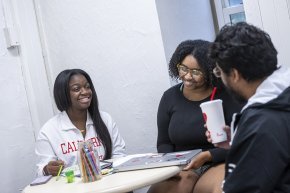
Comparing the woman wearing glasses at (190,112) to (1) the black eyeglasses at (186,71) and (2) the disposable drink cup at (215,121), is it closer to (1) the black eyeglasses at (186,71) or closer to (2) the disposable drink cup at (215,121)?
(1) the black eyeglasses at (186,71)

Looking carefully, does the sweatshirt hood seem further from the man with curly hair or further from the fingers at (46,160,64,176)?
the fingers at (46,160,64,176)

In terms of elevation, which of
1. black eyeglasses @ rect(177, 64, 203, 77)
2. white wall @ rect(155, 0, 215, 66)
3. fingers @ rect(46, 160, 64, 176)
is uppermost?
white wall @ rect(155, 0, 215, 66)

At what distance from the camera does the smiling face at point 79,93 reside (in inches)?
97.2

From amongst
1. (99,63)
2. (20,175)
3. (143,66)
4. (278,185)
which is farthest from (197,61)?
(20,175)

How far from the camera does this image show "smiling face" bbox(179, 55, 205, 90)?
217 cm

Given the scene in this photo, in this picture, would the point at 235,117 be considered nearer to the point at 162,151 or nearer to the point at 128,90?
the point at 162,151

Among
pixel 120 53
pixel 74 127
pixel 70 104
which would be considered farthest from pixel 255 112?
pixel 120 53

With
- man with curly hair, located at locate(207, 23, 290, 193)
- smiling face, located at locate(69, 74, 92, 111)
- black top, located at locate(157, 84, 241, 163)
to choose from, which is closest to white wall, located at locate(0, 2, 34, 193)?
smiling face, located at locate(69, 74, 92, 111)

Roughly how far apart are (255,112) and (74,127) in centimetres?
144

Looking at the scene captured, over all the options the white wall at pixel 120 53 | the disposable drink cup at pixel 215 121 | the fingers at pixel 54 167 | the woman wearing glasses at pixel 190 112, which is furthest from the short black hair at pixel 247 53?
the white wall at pixel 120 53

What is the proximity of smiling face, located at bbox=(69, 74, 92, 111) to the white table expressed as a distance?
0.72 m

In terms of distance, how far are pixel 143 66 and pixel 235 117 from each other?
1.41 metres

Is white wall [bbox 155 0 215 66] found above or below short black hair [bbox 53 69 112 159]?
above

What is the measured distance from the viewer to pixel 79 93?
2.47 m
